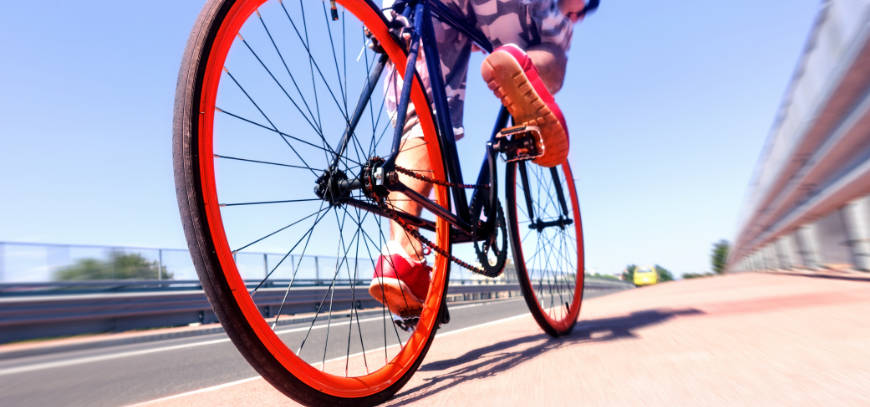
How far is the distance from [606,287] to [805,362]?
36.5m

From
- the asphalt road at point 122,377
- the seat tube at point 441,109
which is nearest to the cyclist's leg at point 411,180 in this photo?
the seat tube at point 441,109

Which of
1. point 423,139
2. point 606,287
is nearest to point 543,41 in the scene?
point 423,139

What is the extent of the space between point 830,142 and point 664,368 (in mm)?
A: 7044

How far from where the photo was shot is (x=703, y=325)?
247 cm

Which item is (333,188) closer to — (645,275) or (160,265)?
(160,265)

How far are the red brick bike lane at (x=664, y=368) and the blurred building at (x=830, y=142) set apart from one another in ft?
14.1

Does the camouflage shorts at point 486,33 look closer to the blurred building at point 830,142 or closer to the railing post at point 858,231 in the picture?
the blurred building at point 830,142

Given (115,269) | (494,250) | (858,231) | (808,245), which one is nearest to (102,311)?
(115,269)

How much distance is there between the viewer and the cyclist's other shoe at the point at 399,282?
1.91 m

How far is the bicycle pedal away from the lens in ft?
7.46

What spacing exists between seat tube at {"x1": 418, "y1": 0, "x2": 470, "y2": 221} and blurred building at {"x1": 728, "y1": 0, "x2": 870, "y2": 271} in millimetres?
5019

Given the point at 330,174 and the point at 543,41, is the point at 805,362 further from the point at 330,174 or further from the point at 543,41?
the point at 543,41

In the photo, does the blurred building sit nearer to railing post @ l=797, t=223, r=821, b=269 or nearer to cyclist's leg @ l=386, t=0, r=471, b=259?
railing post @ l=797, t=223, r=821, b=269

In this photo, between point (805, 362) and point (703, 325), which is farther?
point (703, 325)
